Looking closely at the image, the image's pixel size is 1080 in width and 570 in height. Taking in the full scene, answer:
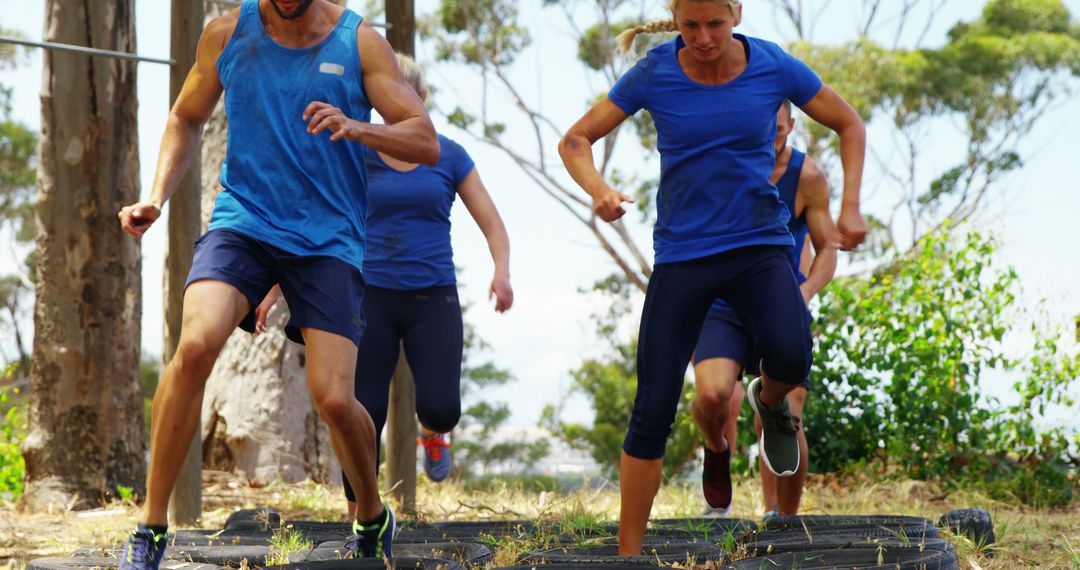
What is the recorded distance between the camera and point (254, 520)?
5.62 metres

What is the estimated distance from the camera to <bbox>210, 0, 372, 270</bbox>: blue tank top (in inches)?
151

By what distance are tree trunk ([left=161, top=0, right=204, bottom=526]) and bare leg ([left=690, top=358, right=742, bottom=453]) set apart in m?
2.58

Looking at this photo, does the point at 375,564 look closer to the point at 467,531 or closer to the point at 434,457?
the point at 467,531

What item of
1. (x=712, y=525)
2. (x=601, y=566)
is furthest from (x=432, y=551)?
(x=712, y=525)

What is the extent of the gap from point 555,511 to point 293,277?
3410mm

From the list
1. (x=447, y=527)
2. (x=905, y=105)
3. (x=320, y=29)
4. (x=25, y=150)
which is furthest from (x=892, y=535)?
Result: (x=25, y=150)

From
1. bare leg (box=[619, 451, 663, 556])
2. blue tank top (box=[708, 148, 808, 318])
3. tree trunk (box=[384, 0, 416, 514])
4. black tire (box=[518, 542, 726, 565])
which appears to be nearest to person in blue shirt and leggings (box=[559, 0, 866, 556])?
bare leg (box=[619, 451, 663, 556])

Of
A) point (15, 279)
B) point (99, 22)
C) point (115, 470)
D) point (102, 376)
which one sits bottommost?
point (115, 470)

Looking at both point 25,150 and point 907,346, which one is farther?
point 25,150

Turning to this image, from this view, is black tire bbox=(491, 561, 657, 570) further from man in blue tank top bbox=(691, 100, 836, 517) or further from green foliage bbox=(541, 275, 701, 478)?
green foliage bbox=(541, 275, 701, 478)

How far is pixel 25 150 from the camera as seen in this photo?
1045 inches

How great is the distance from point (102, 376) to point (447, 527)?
3.28 meters

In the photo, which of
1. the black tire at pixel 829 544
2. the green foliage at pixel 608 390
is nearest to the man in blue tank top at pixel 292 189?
the black tire at pixel 829 544

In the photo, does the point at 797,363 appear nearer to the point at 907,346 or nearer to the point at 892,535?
the point at 892,535
